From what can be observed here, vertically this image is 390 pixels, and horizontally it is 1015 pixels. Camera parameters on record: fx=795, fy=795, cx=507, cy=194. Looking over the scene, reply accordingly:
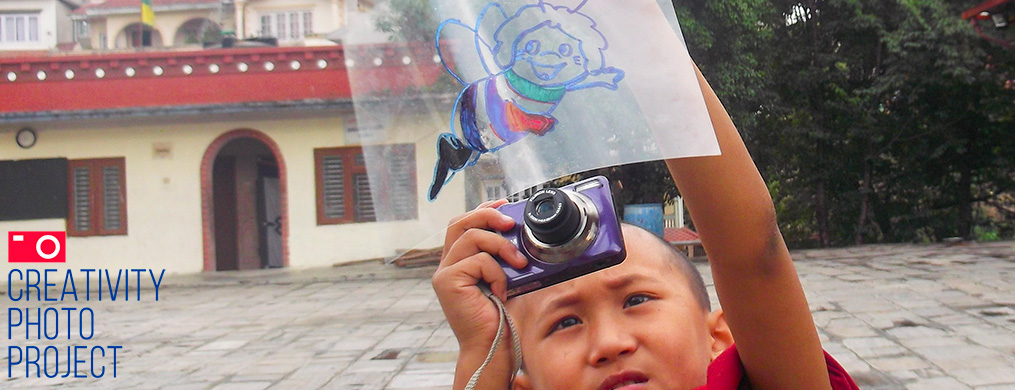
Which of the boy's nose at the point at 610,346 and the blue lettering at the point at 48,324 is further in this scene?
the blue lettering at the point at 48,324

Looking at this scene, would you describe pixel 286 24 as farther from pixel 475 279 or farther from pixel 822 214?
pixel 475 279

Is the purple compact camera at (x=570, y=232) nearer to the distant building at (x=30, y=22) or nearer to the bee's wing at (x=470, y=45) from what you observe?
the bee's wing at (x=470, y=45)

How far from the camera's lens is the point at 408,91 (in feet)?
3.16

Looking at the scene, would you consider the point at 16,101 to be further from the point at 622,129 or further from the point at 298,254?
the point at 622,129

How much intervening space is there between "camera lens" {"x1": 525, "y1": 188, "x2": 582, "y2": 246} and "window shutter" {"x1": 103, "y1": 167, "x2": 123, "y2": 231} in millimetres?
11449

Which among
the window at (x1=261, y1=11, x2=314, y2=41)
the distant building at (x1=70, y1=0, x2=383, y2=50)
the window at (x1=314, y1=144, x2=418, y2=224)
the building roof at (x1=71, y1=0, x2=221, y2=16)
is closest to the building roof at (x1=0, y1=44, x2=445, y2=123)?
the window at (x1=314, y1=144, x2=418, y2=224)

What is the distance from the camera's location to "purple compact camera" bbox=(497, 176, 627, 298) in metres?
0.93

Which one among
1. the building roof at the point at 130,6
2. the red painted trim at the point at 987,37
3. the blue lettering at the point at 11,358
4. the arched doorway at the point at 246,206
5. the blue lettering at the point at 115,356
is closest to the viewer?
the blue lettering at the point at 115,356

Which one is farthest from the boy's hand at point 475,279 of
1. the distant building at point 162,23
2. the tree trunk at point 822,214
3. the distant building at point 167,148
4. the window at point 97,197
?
the distant building at point 162,23

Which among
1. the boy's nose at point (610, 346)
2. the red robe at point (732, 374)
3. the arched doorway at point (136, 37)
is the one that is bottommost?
the red robe at point (732, 374)

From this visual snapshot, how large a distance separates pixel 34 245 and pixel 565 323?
12.6 metres

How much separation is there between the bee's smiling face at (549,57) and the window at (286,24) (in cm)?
1902

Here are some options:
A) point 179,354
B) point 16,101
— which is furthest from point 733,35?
point 16,101

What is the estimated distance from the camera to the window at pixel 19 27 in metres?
27.5
